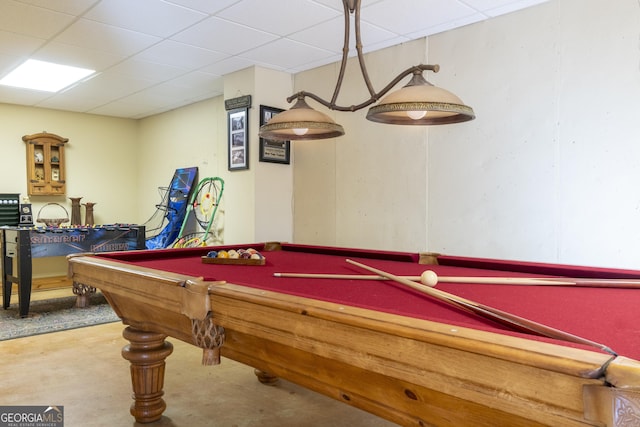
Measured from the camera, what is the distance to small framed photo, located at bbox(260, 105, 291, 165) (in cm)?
471

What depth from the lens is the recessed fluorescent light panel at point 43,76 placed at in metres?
4.69

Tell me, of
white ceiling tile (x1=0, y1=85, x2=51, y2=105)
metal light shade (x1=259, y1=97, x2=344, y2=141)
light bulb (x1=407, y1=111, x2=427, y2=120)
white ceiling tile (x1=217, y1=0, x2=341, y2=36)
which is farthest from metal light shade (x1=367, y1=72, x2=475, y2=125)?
white ceiling tile (x1=0, y1=85, x2=51, y2=105)

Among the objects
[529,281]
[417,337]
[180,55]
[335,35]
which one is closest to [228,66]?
[180,55]

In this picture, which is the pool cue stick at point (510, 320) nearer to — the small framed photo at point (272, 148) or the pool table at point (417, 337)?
the pool table at point (417, 337)

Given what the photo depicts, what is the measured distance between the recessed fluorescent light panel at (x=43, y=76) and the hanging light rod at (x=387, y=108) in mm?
3250

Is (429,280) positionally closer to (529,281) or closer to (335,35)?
(529,281)

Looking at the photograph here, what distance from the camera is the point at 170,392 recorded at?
111 inches

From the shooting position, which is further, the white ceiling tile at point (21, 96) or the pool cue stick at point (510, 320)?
the white ceiling tile at point (21, 96)

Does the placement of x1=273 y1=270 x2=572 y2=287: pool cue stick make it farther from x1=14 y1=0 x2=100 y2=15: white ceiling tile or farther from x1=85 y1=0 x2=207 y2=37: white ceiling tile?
x1=14 y1=0 x2=100 y2=15: white ceiling tile

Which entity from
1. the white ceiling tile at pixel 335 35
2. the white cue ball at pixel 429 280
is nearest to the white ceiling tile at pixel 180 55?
the white ceiling tile at pixel 335 35

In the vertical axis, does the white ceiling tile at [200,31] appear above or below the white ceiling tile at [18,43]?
above

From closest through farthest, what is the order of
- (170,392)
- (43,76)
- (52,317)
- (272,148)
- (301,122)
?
(301,122) < (170,392) < (52,317) < (272,148) < (43,76)

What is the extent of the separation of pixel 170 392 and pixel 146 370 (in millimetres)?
524

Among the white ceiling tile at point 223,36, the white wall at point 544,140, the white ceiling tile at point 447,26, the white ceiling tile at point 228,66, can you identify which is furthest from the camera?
the white ceiling tile at point 228,66
